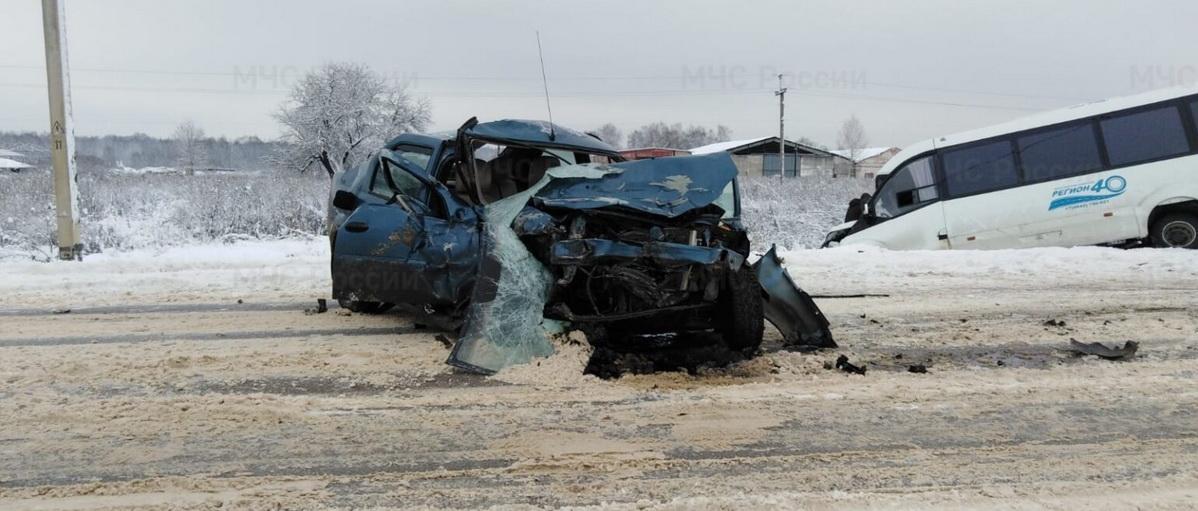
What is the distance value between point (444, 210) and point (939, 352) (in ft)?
12.5

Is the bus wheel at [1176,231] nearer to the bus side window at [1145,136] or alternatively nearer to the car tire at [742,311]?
the bus side window at [1145,136]

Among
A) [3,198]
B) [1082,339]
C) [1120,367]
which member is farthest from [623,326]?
[3,198]

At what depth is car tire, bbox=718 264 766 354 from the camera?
15.2ft

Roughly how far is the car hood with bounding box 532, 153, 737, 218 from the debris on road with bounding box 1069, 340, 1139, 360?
9.09 ft

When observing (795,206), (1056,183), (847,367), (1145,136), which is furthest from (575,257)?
(795,206)

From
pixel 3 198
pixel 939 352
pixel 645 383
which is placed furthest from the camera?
pixel 3 198

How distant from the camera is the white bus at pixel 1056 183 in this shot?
11.1 metres

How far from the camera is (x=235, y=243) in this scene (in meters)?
15.5

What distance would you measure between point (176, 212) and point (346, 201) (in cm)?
1272

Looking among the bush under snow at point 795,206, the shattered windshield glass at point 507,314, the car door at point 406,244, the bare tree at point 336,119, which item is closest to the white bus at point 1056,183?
the bush under snow at point 795,206

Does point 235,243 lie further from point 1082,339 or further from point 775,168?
point 775,168

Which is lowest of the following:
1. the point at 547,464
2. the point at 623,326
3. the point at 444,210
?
the point at 547,464

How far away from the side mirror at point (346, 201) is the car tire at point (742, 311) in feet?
11.3

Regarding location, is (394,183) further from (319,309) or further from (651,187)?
(651,187)
